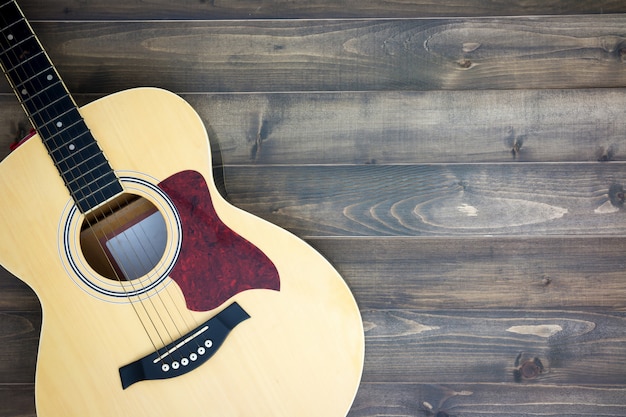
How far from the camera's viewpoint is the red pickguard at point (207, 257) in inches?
42.4

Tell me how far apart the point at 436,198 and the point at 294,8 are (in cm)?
53

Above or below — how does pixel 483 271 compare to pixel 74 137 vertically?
below

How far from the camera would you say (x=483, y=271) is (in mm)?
1279

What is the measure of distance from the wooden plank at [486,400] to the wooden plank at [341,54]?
660mm

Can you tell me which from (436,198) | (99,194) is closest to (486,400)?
(436,198)

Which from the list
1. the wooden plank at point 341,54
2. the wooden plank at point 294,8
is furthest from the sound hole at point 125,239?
the wooden plank at point 294,8

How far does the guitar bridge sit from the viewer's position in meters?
1.06

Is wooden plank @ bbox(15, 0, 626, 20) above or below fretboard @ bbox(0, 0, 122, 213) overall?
above

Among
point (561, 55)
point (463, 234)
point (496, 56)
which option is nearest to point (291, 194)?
point (463, 234)

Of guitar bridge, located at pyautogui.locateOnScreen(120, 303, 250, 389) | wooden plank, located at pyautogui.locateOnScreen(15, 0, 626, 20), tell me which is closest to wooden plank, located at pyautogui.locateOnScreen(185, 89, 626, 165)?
wooden plank, located at pyautogui.locateOnScreen(15, 0, 626, 20)

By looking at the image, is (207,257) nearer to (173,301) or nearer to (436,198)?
(173,301)

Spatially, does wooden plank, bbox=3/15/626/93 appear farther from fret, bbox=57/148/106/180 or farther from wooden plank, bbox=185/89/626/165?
fret, bbox=57/148/106/180

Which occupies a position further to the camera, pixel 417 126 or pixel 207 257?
pixel 417 126

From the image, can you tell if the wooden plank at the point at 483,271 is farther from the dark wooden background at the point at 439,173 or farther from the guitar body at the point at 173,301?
the guitar body at the point at 173,301
